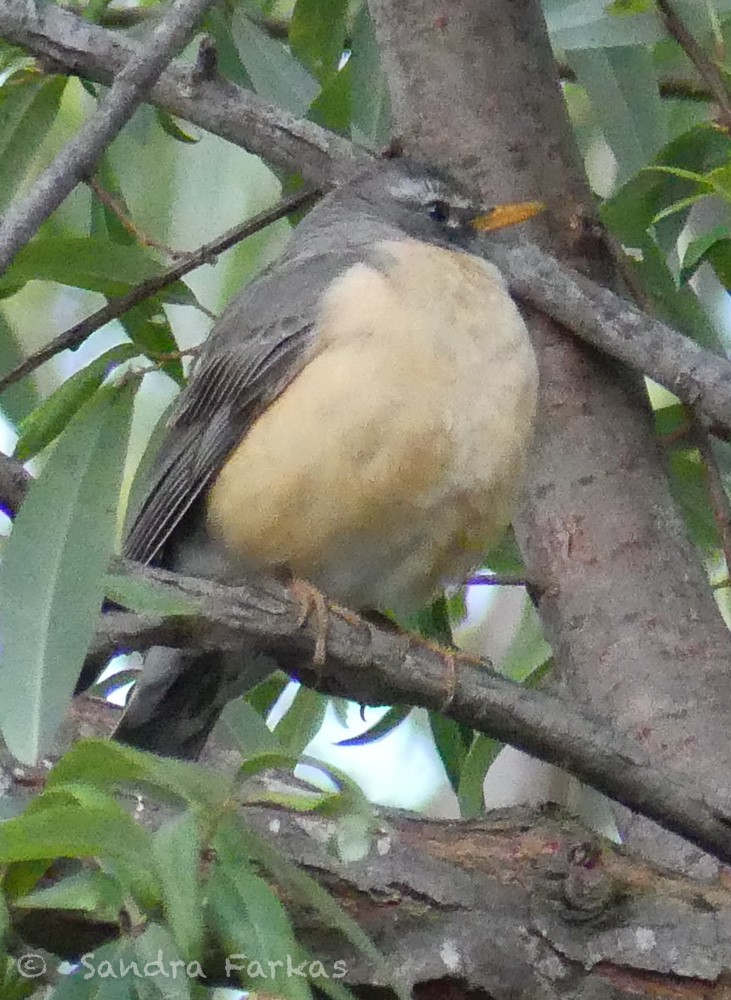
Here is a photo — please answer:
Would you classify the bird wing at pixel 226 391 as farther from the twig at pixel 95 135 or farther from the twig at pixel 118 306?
the twig at pixel 95 135

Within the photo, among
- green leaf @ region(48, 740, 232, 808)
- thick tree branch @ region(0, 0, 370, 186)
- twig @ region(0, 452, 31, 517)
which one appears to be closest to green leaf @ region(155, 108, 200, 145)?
thick tree branch @ region(0, 0, 370, 186)

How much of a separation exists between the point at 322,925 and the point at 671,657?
91 cm

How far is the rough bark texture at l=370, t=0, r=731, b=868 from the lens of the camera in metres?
2.52

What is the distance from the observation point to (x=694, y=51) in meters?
2.46

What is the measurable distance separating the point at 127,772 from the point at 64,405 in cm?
99

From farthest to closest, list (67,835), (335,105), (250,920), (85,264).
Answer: (335,105) < (85,264) < (250,920) < (67,835)

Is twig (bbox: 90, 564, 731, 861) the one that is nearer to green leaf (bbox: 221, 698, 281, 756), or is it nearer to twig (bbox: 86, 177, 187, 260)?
green leaf (bbox: 221, 698, 281, 756)

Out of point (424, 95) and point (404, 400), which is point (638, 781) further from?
point (424, 95)

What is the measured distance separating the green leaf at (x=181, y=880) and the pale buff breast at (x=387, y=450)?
1079 mm

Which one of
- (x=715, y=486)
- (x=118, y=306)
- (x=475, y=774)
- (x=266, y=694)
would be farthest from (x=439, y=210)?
(x=475, y=774)

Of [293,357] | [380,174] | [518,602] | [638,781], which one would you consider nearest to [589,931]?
[638,781]

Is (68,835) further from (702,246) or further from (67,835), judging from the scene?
(702,246)

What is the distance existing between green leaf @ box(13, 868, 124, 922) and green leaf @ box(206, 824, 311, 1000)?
89mm

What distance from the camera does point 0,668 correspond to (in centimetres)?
172
